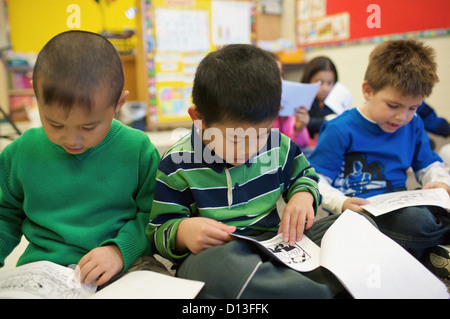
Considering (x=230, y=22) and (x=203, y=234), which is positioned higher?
(x=230, y=22)

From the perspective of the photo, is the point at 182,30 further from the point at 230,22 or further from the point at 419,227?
the point at 419,227

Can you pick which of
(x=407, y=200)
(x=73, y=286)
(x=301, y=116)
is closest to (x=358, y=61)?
(x=301, y=116)

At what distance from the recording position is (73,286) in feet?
1.87

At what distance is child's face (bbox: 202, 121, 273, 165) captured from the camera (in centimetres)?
60

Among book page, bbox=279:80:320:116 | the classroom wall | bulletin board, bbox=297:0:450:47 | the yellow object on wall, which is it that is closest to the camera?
book page, bbox=279:80:320:116

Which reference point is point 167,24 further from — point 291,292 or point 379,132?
point 291,292

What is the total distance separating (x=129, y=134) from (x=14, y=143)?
21cm

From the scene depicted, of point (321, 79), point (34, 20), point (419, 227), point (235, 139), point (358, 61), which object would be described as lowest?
point (419, 227)

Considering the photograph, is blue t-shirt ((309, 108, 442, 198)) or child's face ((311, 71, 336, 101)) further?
child's face ((311, 71, 336, 101))

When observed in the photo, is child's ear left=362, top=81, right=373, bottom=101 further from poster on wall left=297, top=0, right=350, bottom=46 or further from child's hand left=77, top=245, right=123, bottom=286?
poster on wall left=297, top=0, right=350, bottom=46

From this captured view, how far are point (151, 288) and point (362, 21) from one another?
119cm

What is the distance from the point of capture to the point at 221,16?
10.0 feet

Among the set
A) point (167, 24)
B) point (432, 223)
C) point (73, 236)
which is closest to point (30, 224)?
point (73, 236)

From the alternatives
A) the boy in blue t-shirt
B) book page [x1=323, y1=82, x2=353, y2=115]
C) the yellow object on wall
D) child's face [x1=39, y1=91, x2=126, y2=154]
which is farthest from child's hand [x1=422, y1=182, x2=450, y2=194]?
the yellow object on wall
